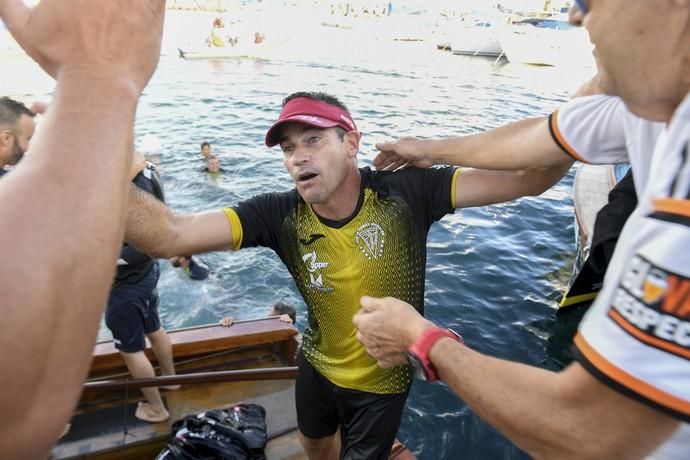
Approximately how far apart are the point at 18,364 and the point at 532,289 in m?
8.19

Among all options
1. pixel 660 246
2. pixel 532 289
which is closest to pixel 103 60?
pixel 660 246

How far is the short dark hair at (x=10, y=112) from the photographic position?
347cm

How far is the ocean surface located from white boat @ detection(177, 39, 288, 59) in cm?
90

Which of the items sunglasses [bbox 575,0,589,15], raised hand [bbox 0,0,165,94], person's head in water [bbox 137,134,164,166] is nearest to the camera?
raised hand [bbox 0,0,165,94]

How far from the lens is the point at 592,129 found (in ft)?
6.25

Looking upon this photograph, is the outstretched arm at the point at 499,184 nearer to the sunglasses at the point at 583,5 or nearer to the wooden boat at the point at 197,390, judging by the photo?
the sunglasses at the point at 583,5

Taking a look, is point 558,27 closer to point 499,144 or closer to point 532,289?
point 532,289

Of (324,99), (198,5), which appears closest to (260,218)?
(324,99)

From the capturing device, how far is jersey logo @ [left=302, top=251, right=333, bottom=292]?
104 inches

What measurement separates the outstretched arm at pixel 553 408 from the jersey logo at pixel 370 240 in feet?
3.69

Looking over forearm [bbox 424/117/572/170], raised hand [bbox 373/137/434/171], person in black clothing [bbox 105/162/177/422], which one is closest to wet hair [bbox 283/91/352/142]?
raised hand [bbox 373/137/434/171]

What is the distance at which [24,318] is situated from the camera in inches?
23.7

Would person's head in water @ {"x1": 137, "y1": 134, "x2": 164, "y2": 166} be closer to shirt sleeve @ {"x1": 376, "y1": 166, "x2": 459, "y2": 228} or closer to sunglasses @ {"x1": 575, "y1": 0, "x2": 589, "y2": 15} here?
shirt sleeve @ {"x1": 376, "y1": 166, "x2": 459, "y2": 228}

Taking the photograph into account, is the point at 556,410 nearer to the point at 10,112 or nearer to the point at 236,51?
the point at 10,112
